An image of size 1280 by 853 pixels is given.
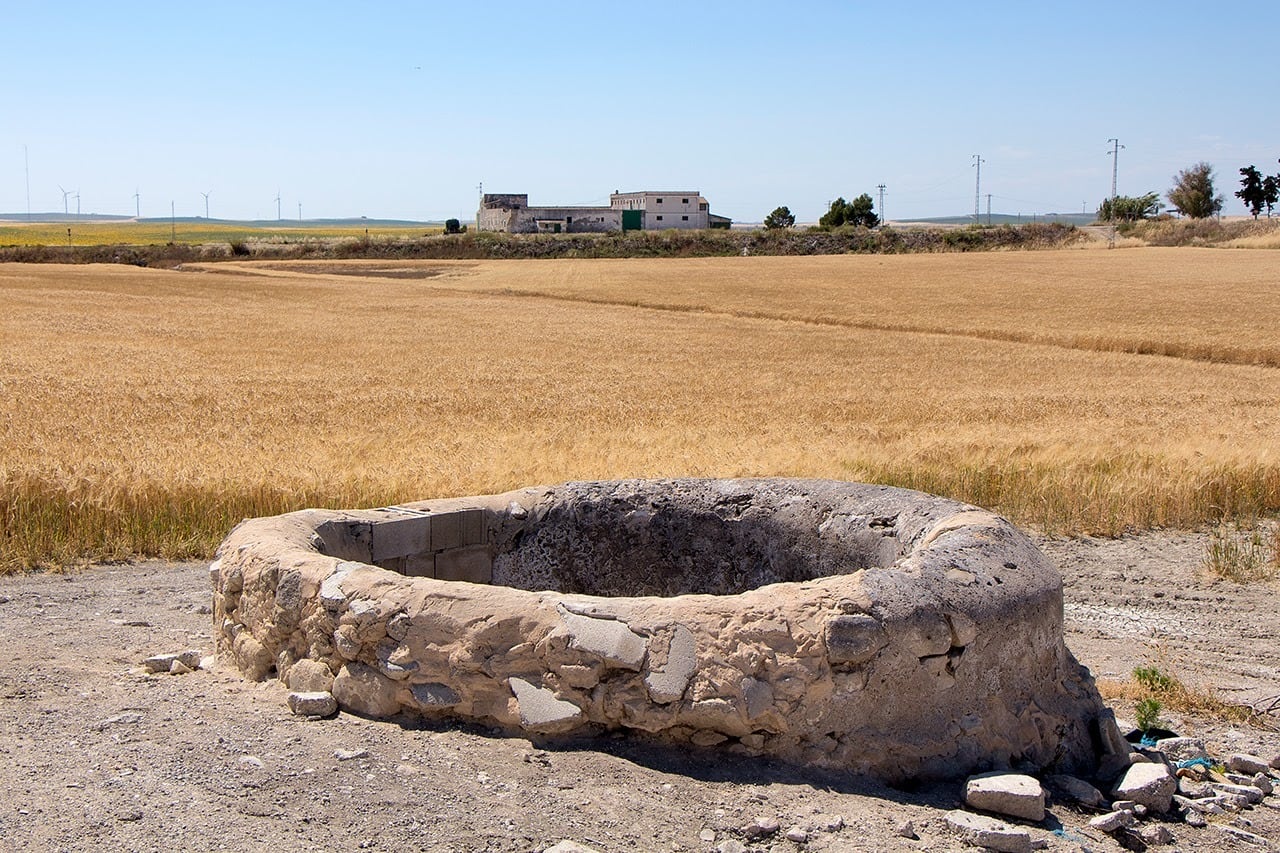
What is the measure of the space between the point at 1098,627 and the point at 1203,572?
2.08 metres

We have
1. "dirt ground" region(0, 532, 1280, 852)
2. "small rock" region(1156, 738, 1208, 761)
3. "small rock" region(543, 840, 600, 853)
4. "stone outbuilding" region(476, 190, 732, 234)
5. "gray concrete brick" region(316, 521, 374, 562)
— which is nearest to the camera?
"small rock" region(543, 840, 600, 853)

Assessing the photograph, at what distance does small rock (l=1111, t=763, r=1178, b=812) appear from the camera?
5258 millimetres

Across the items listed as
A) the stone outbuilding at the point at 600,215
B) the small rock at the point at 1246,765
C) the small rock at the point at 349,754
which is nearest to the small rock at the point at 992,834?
the small rock at the point at 1246,765

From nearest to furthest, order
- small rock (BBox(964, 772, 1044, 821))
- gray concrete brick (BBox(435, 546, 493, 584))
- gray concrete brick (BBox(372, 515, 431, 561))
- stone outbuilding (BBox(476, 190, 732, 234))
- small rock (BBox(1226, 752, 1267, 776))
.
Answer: small rock (BBox(964, 772, 1044, 821)), small rock (BBox(1226, 752, 1267, 776)), gray concrete brick (BBox(372, 515, 431, 561)), gray concrete brick (BBox(435, 546, 493, 584)), stone outbuilding (BBox(476, 190, 732, 234))

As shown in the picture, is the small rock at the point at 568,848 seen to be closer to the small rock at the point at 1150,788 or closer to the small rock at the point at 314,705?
the small rock at the point at 314,705

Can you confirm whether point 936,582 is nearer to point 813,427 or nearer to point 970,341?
point 813,427

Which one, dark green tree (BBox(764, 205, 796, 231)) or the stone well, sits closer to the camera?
the stone well

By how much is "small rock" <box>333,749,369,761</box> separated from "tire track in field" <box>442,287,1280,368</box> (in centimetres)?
2555

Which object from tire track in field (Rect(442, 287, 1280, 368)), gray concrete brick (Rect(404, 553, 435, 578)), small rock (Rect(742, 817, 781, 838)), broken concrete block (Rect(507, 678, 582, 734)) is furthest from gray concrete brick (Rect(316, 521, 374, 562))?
tire track in field (Rect(442, 287, 1280, 368))

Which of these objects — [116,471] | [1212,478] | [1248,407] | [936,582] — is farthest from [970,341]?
[936,582]

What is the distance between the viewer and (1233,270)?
52812 millimetres

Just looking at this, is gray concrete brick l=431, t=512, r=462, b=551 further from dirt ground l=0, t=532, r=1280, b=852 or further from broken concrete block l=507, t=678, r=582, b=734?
broken concrete block l=507, t=678, r=582, b=734

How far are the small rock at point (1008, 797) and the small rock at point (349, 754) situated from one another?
8.61 ft

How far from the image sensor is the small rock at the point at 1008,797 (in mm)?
5000
